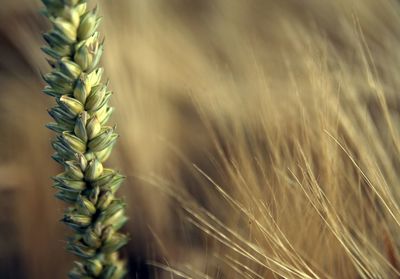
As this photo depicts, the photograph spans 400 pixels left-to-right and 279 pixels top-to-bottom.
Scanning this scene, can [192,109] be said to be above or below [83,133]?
below

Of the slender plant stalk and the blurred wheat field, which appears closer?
the slender plant stalk

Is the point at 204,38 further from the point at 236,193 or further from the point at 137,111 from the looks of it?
the point at 236,193

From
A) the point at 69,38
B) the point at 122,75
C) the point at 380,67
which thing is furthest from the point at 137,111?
the point at 69,38

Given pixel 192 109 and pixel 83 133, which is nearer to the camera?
pixel 83 133

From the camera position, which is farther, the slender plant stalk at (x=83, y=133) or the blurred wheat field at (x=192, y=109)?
the blurred wheat field at (x=192, y=109)
